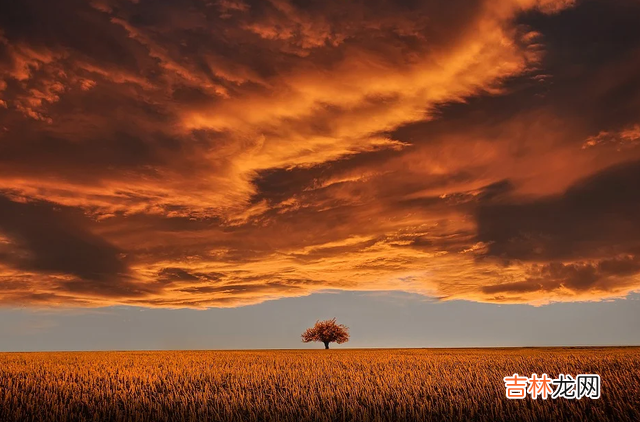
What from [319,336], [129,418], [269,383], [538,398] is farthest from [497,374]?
[319,336]

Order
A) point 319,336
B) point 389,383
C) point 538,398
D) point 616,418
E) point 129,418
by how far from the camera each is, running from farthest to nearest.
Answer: point 319,336, point 389,383, point 538,398, point 129,418, point 616,418

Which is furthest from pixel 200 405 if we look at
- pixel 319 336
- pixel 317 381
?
pixel 319 336

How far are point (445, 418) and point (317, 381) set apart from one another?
812 centimetres

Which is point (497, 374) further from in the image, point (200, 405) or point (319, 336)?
point (319, 336)

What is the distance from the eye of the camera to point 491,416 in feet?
39.8

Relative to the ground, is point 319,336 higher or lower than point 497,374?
higher

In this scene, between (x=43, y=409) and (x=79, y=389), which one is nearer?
(x=43, y=409)

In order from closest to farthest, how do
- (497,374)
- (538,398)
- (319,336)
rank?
(538,398) → (497,374) → (319,336)

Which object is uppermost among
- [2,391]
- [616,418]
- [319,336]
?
[319,336]

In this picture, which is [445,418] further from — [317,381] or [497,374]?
[497,374]

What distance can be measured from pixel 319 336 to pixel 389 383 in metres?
79.4

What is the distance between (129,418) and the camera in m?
12.8

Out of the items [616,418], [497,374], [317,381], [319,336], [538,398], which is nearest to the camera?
[616,418]

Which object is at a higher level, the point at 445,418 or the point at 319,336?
the point at 319,336
